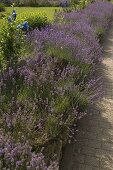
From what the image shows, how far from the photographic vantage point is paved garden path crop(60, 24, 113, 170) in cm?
448

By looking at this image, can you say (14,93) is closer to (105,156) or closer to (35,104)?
(35,104)

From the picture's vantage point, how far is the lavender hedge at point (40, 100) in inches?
124

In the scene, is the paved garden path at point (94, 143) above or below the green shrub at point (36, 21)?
below

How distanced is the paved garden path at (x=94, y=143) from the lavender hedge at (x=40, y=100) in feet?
1.07

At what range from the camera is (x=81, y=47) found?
6652mm

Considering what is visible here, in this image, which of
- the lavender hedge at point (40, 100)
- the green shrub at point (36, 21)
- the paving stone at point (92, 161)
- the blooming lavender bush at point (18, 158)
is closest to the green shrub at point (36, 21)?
the green shrub at point (36, 21)

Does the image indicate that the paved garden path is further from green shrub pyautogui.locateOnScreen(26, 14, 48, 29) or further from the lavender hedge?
green shrub pyautogui.locateOnScreen(26, 14, 48, 29)

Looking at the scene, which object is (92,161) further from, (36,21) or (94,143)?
→ (36,21)

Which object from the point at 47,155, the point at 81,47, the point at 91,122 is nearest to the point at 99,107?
the point at 91,122

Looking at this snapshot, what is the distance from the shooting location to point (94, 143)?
4996 mm

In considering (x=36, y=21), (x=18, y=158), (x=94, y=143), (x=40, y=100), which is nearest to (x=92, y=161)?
(x=94, y=143)

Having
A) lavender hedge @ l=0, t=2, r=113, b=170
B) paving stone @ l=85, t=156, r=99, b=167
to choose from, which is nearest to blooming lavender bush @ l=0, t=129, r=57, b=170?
lavender hedge @ l=0, t=2, r=113, b=170

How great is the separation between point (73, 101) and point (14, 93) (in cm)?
88

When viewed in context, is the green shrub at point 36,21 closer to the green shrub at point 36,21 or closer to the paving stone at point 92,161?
the green shrub at point 36,21
